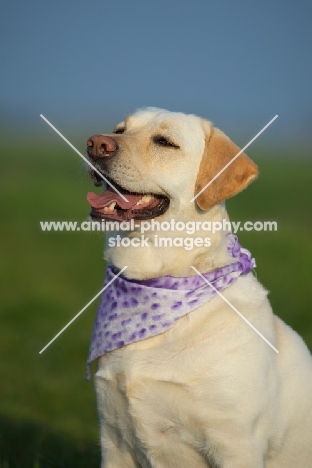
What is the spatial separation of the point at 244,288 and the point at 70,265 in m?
12.2

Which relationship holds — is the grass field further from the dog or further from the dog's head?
the dog

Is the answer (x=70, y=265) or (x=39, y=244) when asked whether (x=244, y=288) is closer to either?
(x=70, y=265)

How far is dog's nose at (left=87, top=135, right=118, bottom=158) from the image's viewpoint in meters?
4.84

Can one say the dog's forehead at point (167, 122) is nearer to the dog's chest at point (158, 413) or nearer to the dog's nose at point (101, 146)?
the dog's nose at point (101, 146)

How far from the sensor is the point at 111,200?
4.90 m

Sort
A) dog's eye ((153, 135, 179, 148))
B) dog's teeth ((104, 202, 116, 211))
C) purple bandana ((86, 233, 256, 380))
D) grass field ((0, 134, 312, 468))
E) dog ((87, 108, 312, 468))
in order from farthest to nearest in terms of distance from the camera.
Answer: grass field ((0, 134, 312, 468)) → dog's eye ((153, 135, 179, 148)) → dog's teeth ((104, 202, 116, 211)) → purple bandana ((86, 233, 256, 380)) → dog ((87, 108, 312, 468))

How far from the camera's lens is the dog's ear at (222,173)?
4805mm

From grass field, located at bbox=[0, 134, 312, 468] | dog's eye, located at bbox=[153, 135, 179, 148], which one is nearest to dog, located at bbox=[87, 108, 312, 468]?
dog's eye, located at bbox=[153, 135, 179, 148]

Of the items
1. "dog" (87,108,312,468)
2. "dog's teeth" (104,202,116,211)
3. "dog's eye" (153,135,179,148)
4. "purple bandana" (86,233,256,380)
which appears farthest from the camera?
"dog's eye" (153,135,179,148)

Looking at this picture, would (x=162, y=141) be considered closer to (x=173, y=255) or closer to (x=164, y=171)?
(x=164, y=171)

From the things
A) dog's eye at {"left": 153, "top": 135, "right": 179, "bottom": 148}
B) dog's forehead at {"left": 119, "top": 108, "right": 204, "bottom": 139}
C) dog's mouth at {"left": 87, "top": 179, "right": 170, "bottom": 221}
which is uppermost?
dog's forehead at {"left": 119, "top": 108, "right": 204, "bottom": 139}

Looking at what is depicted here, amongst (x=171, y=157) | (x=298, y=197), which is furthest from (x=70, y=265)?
(x=298, y=197)

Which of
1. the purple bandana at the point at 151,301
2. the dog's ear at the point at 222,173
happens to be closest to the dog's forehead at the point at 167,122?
the dog's ear at the point at 222,173

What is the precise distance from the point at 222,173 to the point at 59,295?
31.2 ft
